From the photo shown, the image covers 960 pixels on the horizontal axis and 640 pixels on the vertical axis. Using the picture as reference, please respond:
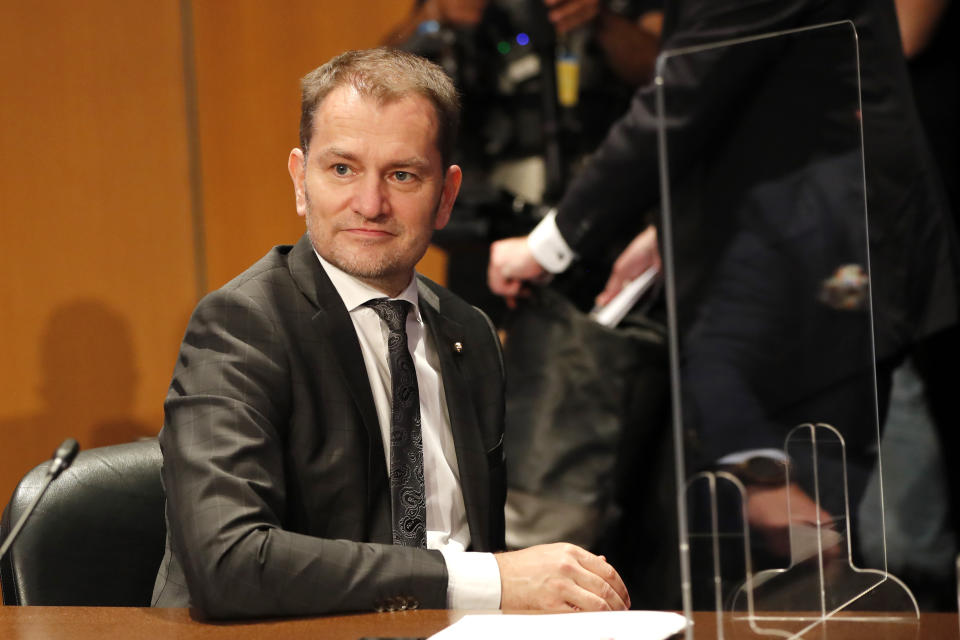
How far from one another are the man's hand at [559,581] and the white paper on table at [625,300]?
2.66ft

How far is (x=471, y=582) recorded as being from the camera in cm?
117

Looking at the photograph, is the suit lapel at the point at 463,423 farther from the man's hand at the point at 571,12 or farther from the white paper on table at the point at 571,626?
the man's hand at the point at 571,12

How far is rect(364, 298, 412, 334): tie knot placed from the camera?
1357 mm

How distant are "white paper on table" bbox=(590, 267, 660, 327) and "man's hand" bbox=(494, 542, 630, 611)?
81 centimetres

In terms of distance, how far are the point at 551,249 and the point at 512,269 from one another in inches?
3.2

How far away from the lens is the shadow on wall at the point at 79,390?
2.83m

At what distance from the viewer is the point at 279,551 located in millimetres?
1106

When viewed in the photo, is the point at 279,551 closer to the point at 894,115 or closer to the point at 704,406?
the point at 704,406

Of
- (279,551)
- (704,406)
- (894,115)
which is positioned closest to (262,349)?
(279,551)

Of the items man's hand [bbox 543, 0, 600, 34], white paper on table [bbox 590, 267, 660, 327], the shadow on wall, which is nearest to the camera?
white paper on table [bbox 590, 267, 660, 327]

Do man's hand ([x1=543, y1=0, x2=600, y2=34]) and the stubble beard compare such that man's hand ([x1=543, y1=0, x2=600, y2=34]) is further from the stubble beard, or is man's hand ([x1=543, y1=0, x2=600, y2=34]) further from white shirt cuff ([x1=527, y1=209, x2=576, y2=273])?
the stubble beard

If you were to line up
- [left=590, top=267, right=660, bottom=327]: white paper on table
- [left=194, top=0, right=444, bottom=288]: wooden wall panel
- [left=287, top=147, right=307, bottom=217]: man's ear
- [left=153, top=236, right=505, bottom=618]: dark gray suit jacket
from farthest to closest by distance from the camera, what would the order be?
1. [left=194, top=0, right=444, bottom=288]: wooden wall panel
2. [left=590, top=267, right=660, bottom=327]: white paper on table
3. [left=287, top=147, right=307, bottom=217]: man's ear
4. [left=153, top=236, right=505, bottom=618]: dark gray suit jacket

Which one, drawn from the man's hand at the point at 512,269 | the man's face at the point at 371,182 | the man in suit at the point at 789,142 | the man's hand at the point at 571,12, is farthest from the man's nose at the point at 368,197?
the man's hand at the point at 571,12

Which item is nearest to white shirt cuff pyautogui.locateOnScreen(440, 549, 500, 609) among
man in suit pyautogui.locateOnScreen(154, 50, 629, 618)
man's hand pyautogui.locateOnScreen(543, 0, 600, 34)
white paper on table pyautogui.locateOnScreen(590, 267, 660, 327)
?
man in suit pyautogui.locateOnScreen(154, 50, 629, 618)
